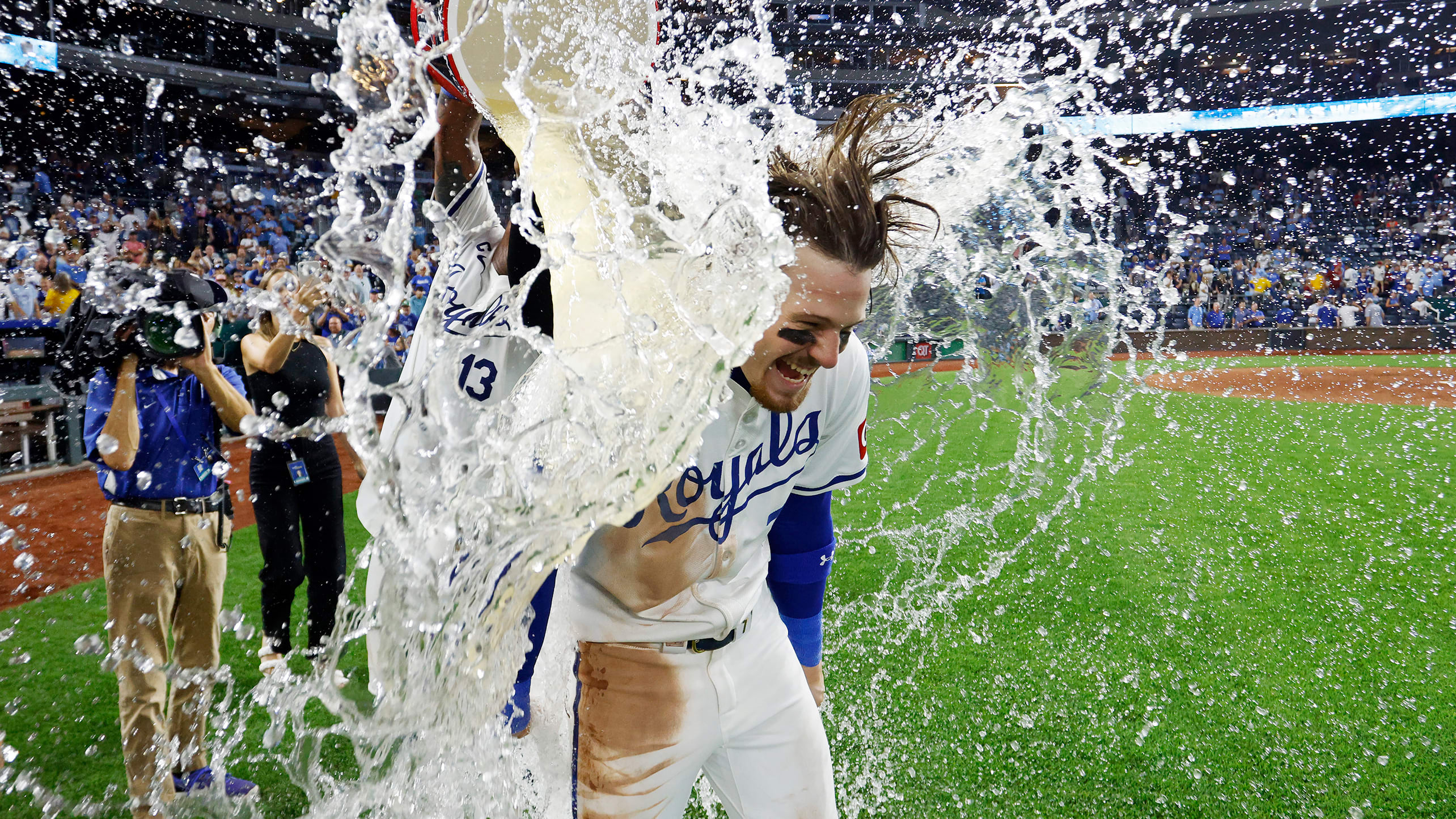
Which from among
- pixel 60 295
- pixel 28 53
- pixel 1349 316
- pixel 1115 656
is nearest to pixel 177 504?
→ pixel 1115 656

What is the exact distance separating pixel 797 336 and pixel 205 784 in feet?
9.38

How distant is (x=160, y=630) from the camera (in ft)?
9.37

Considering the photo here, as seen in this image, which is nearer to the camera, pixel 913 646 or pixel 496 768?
pixel 496 768

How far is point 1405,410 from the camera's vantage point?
39.2 ft

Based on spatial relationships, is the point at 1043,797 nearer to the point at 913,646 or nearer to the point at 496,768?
the point at 913,646

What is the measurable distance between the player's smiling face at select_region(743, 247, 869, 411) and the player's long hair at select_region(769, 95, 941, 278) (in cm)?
4

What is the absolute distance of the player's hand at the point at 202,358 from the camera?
9.71 feet

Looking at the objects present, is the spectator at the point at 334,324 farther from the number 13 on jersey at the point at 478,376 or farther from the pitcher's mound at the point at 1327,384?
the pitcher's mound at the point at 1327,384

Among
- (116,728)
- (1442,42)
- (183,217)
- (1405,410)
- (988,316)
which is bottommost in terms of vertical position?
(116,728)

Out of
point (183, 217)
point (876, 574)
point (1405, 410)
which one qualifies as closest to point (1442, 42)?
point (1405, 410)

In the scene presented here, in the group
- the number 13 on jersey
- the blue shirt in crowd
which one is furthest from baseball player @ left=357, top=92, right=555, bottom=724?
the blue shirt in crowd

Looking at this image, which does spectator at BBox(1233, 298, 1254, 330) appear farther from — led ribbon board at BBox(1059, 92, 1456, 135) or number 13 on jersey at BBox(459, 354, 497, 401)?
number 13 on jersey at BBox(459, 354, 497, 401)

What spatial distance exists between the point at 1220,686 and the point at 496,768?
3.60 m

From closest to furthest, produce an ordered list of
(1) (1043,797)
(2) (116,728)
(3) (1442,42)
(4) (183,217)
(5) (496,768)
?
1. (5) (496,768)
2. (1) (1043,797)
3. (2) (116,728)
4. (4) (183,217)
5. (3) (1442,42)
